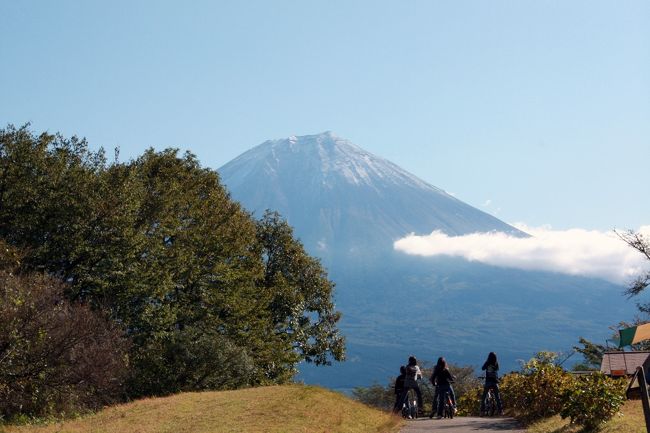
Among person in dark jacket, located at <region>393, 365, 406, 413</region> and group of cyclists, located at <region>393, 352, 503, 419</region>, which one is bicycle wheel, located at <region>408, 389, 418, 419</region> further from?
person in dark jacket, located at <region>393, 365, 406, 413</region>

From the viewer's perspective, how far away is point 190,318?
43.0m

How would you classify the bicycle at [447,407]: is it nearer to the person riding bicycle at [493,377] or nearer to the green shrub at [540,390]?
the person riding bicycle at [493,377]

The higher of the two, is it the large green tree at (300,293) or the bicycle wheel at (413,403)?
the large green tree at (300,293)

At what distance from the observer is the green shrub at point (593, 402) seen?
1858 centimetres

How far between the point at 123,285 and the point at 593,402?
23521mm

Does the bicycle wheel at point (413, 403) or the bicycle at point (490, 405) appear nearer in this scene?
the bicycle wheel at point (413, 403)

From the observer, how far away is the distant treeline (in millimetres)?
26164

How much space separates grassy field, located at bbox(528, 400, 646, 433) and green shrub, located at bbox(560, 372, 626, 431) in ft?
0.85

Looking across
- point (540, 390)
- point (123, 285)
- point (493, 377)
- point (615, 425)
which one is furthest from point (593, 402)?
point (123, 285)

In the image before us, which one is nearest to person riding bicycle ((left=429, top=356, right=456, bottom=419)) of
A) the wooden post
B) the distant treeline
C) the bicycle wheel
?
the bicycle wheel

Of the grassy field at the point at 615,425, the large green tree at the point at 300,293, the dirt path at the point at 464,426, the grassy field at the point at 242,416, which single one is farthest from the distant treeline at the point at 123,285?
the grassy field at the point at 615,425

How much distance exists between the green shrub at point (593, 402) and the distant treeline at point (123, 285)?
631 inches

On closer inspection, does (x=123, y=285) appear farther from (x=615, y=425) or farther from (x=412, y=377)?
(x=615, y=425)

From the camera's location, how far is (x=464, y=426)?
22062 millimetres
